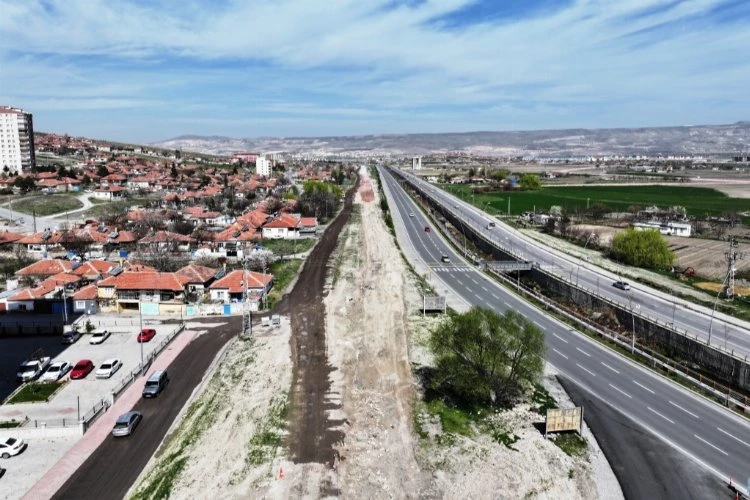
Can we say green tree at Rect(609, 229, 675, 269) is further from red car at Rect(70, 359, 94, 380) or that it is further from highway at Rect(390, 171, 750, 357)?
red car at Rect(70, 359, 94, 380)

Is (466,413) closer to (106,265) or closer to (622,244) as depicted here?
(106,265)

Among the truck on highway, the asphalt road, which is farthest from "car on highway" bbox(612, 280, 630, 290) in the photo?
the truck on highway

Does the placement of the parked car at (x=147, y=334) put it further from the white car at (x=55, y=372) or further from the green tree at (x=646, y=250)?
the green tree at (x=646, y=250)

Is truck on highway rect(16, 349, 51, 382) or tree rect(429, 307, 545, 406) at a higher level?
tree rect(429, 307, 545, 406)

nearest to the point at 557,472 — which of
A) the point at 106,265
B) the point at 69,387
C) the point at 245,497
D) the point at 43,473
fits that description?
the point at 245,497

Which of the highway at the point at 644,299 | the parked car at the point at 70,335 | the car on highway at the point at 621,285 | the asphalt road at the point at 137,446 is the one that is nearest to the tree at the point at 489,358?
the asphalt road at the point at 137,446

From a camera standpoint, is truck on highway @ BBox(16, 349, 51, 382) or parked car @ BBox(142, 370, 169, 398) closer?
parked car @ BBox(142, 370, 169, 398)
